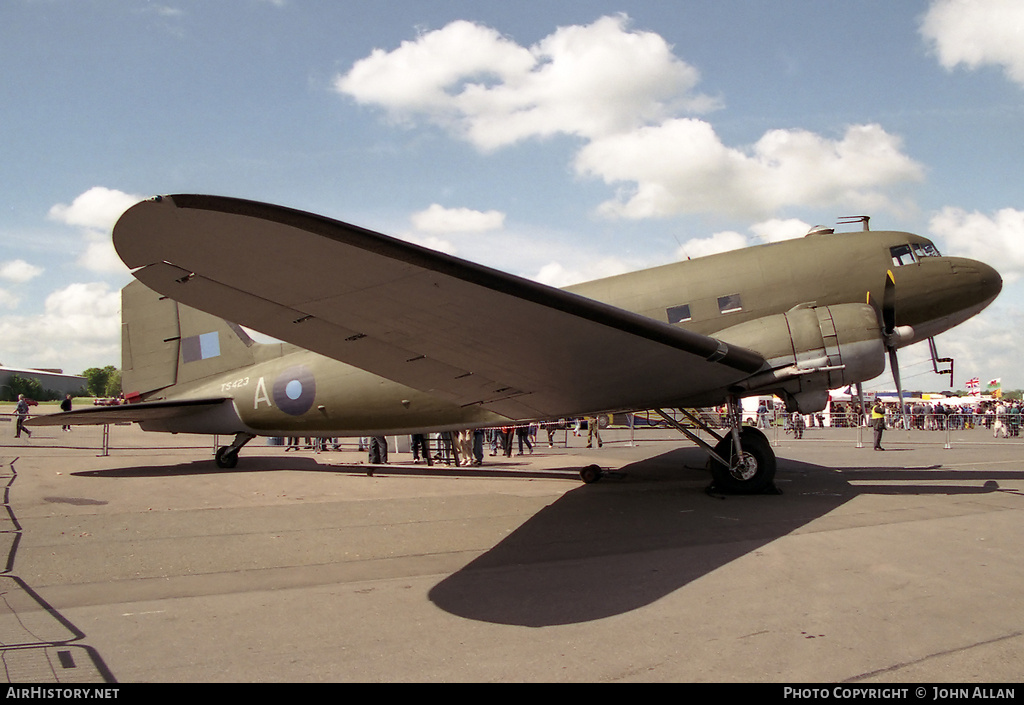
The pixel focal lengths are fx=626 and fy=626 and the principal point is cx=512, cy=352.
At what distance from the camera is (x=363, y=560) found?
21.3ft

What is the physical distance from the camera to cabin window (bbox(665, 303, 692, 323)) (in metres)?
10.7

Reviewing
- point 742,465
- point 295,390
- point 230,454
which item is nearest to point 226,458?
point 230,454

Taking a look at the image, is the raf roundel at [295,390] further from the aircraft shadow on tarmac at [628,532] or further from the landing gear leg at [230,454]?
the aircraft shadow on tarmac at [628,532]

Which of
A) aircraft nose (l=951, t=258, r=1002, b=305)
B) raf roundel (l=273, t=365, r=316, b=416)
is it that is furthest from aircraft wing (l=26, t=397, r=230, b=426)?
aircraft nose (l=951, t=258, r=1002, b=305)

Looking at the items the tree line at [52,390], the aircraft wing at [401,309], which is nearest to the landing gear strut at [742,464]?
the aircraft wing at [401,309]

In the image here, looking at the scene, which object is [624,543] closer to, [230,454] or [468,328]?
[468,328]

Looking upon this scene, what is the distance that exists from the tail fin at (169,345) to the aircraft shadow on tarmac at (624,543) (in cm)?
838

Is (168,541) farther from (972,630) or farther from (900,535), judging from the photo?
(900,535)

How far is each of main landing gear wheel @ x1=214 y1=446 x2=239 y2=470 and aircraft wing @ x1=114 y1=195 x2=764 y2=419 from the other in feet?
22.8

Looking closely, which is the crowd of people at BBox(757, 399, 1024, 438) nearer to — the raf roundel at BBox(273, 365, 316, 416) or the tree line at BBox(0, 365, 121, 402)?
the raf roundel at BBox(273, 365, 316, 416)

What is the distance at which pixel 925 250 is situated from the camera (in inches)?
428

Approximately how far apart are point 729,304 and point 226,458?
10573 mm

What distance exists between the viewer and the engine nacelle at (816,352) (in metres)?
9.51

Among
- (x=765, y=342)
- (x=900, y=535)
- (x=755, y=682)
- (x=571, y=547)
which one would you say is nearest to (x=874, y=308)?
(x=765, y=342)
